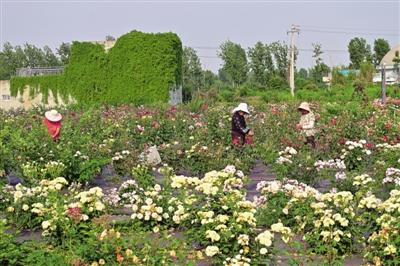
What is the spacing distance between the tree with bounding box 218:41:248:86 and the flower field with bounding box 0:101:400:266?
4152 centimetres

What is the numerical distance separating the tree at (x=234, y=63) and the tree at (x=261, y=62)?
129 cm

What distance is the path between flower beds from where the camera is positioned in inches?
182

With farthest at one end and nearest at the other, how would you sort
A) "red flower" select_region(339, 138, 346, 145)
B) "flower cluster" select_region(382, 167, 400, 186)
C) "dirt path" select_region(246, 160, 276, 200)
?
"red flower" select_region(339, 138, 346, 145), "dirt path" select_region(246, 160, 276, 200), "flower cluster" select_region(382, 167, 400, 186)

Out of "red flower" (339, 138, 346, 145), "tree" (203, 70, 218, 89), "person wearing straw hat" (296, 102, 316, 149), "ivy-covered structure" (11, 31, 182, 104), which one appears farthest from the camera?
"tree" (203, 70, 218, 89)

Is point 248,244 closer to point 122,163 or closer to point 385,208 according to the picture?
point 385,208

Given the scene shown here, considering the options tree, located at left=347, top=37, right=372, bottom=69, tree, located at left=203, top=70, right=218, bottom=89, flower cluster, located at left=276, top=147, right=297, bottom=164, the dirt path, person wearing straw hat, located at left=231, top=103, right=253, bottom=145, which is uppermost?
tree, located at left=347, top=37, right=372, bottom=69

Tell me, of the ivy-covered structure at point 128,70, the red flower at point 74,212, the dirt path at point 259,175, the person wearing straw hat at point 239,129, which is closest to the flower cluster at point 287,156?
the dirt path at point 259,175

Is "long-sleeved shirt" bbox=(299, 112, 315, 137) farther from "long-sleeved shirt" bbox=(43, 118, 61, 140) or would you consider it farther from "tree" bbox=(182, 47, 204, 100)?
"tree" bbox=(182, 47, 204, 100)

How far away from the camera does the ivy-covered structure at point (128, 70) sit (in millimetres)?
28719

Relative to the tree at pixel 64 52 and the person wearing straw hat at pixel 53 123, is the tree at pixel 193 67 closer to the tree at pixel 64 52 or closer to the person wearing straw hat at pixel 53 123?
the tree at pixel 64 52

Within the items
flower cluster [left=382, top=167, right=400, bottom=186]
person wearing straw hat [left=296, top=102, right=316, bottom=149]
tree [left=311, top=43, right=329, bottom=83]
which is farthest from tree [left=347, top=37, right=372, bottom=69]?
flower cluster [left=382, top=167, right=400, bottom=186]

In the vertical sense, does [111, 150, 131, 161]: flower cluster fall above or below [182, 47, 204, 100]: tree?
below

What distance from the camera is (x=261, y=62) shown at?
48.7 m

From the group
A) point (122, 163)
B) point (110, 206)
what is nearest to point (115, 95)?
point (122, 163)
